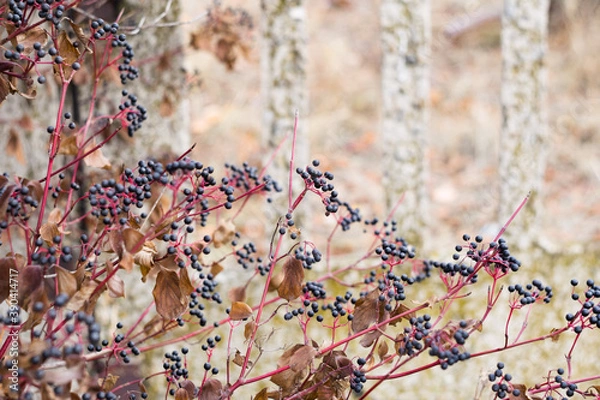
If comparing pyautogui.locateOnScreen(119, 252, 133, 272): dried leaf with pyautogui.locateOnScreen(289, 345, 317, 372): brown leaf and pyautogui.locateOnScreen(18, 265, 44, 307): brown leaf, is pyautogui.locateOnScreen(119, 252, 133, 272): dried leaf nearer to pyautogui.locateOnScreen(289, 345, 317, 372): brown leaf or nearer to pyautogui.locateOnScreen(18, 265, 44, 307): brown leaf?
pyautogui.locateOnScreen(18, 265, 44, 307): brown leaf

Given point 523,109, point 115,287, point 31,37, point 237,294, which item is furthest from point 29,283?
point 523,109

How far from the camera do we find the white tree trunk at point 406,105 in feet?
12.8

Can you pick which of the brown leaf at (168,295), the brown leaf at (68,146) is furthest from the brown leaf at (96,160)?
the brown leaf at (168,295)

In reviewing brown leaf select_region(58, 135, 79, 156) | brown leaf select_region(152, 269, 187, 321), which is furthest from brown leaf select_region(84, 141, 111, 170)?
brown leaf select_region(152, 269, 187, 321)

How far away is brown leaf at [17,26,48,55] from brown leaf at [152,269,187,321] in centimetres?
52

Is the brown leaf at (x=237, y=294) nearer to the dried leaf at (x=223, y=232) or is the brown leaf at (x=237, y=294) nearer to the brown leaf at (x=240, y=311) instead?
the dried leaf at (x=223, y=232)

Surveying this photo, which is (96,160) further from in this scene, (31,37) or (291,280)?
(291,280)

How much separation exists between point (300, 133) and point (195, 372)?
170 centimetres

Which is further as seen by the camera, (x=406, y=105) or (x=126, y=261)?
(x=406, y=105)

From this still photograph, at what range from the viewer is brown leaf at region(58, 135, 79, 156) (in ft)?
4.24

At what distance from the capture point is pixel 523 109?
4.08 meters

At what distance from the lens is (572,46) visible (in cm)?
884

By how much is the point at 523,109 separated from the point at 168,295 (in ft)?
11.8

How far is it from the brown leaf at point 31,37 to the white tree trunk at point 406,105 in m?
3.03
